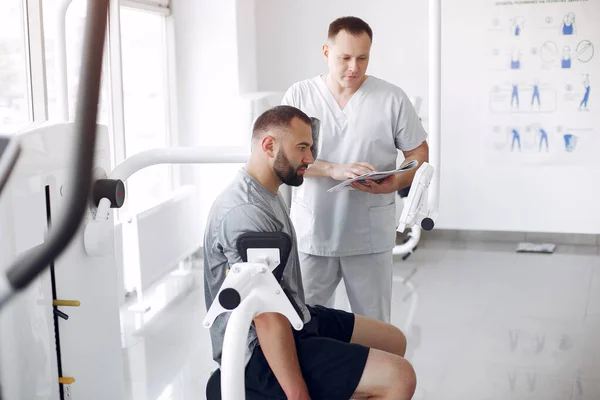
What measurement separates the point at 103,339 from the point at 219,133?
304 cm

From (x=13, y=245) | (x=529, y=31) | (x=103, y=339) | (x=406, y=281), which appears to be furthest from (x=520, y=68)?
(x=13, y=245)

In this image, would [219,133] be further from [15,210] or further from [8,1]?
[15,210]

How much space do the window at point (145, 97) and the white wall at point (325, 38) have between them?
2.90 ft

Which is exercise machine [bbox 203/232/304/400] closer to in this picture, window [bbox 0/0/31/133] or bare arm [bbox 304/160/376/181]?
bare arm [bbox 304/160/376/181]

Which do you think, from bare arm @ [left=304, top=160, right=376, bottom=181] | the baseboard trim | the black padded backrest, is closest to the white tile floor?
the baseboard trim

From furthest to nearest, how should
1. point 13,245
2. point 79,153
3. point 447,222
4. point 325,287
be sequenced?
point 447,222
point 325,287
point 13,245
point 79,153

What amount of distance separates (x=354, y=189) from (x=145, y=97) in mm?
2430

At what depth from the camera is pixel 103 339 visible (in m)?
1.96

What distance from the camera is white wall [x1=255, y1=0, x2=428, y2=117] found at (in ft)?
17.1

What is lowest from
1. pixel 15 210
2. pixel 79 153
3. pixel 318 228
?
pixel 318 228

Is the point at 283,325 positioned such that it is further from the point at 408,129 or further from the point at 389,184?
the point at 408,129

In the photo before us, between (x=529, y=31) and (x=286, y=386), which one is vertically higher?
(x=529, y=31)

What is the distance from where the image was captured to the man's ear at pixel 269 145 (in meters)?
1.86

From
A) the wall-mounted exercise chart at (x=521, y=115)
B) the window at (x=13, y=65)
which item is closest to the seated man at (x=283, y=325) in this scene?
the window at (x=13, y=65)
